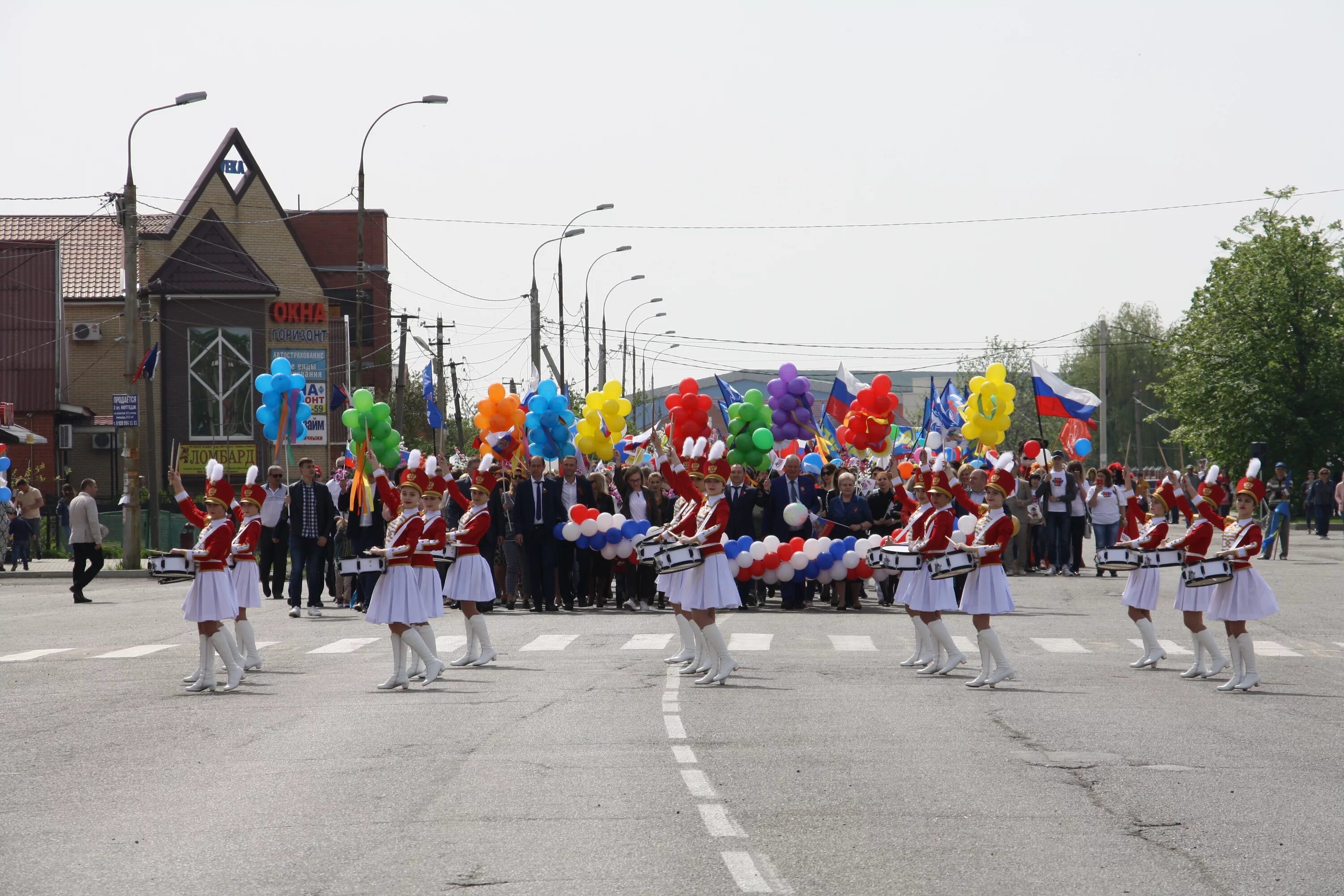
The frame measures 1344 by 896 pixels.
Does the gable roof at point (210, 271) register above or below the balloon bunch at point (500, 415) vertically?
above

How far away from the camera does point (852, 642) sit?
1825 cm

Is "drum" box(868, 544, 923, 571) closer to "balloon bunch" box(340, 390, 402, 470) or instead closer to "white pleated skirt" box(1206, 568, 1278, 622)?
"white pleated skirt" box(1206, 568, 1278, 622)

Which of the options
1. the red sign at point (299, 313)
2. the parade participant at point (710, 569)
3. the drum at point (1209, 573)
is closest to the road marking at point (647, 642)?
the parade participant at point (710, 569)

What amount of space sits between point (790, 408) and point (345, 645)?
29.3 ft

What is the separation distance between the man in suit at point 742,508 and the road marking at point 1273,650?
6.88 m

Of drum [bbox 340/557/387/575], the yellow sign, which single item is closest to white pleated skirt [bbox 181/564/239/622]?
drum [bbox 340/557/387/575]

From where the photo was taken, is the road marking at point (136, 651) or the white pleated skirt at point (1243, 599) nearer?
the white pleated skirt at point (1243, 599)

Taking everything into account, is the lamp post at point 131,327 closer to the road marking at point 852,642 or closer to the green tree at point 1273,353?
the road marking at point 852,642

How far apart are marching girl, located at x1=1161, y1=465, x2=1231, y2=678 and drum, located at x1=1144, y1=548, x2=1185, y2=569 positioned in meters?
0.05

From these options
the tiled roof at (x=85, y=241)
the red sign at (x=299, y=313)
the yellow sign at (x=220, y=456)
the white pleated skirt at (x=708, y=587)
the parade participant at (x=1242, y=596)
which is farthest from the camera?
the tiled roof at (x=85, y=241)

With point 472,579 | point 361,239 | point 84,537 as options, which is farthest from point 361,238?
point 472,579

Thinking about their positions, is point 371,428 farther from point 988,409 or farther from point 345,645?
point 988,409

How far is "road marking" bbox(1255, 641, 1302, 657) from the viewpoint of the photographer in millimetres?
17062

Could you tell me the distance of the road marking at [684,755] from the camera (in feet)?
32.2
